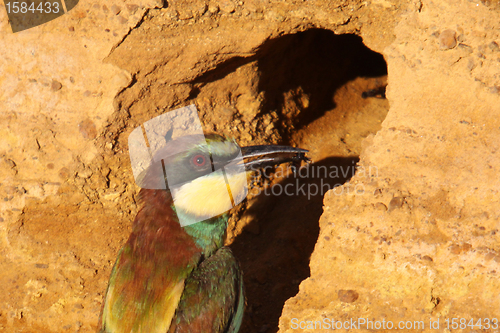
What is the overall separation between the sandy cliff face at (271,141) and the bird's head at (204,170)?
62 cm

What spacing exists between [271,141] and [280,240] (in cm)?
104

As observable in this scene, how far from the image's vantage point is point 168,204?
3012 millimetres

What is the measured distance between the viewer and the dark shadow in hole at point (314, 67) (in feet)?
14.3

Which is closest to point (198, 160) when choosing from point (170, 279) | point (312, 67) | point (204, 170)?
point (204, 170)

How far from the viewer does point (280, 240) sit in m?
4.00

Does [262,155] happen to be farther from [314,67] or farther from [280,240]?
[314,67]

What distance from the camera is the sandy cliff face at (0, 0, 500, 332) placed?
8.14 feet

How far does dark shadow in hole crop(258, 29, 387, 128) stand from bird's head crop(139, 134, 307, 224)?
1.30 metres

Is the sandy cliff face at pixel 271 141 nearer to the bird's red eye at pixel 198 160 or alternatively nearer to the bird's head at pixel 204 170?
the bird's head at pixel 204 170

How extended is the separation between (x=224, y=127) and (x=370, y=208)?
1835 mm

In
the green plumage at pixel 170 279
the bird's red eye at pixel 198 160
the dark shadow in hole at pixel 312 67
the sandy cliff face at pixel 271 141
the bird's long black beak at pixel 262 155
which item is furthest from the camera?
the dark shadow in hole at pixel 312 67

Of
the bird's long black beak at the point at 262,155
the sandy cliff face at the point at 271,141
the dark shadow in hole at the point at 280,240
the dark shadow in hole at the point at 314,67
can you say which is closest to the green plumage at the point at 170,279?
the bird's long black beak at the point at 262,155

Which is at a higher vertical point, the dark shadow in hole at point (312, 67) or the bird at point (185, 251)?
the dark shadow in hole at point (312, 67)

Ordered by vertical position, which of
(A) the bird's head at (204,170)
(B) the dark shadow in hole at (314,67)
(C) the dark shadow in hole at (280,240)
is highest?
(B) the dark shadow in hole at (314,67)
